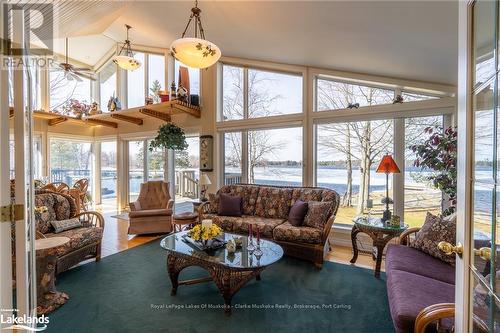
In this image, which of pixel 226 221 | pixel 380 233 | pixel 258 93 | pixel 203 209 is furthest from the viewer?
pixel 258 93

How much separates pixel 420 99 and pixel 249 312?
353 centimetres

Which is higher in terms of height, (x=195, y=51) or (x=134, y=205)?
(x=195, y=51)

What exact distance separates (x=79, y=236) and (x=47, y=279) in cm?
69

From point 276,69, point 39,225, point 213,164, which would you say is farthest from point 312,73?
point 39,225

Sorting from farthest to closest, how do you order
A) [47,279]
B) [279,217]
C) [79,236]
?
[279,217], [79,236], [47,279]

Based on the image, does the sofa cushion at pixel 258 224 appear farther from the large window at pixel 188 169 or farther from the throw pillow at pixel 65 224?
the large window at pixel 188 169

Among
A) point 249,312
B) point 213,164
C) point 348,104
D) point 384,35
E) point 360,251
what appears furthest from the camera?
point 213,164

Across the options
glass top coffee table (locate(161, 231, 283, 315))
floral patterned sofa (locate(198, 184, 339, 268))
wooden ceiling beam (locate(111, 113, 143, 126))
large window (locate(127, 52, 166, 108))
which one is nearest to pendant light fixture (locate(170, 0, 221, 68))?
glass top coffee table (locate(161, 231, 283, 315))

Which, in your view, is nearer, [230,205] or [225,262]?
[225,262]

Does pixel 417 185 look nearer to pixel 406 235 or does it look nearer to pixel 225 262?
pixel 406 235

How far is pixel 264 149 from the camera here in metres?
4.71

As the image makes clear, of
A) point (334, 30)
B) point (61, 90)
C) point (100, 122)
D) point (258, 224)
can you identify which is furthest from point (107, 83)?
point (334, 30)

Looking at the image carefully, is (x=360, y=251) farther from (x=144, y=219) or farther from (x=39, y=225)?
(x=39, y=225)

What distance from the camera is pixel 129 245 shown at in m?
3.80
